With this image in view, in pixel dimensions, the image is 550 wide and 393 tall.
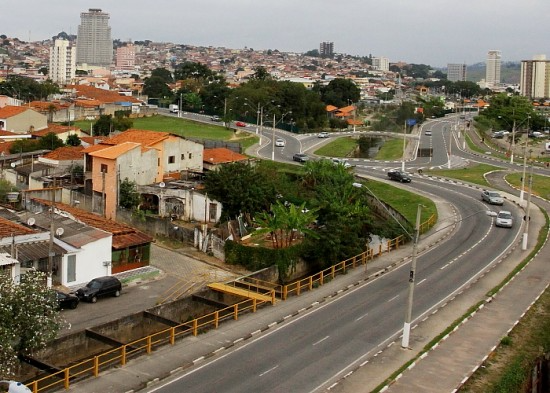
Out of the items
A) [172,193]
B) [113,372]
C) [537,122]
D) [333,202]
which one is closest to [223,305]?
[113,372]

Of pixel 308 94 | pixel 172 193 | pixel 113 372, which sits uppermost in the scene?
pixel 308 94

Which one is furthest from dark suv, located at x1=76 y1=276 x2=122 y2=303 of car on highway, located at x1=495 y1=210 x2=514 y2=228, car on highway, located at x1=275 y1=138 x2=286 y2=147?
car on highway, located at x1=275 y1=138 x2=286 y2=147

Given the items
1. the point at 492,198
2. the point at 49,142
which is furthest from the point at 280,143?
the point at 492,198

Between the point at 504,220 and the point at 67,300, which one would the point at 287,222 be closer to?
the point at 67,300

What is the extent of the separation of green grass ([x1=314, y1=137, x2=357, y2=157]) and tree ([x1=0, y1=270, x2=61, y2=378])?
58.9 m

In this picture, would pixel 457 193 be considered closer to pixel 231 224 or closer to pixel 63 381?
pixel 231 224

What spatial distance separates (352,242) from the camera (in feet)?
132

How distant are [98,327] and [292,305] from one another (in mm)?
9064

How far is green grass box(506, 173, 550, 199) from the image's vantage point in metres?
59.4

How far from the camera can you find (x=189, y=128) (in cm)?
9631

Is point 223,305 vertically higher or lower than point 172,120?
lower

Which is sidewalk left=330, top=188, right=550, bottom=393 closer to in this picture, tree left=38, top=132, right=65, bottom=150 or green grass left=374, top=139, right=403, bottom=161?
green grass left=374, top=139, right=403, bottom=161

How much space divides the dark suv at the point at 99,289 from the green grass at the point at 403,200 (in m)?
22.1

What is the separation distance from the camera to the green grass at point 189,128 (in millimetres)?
87250
